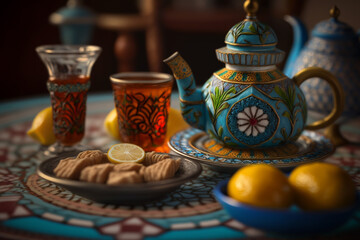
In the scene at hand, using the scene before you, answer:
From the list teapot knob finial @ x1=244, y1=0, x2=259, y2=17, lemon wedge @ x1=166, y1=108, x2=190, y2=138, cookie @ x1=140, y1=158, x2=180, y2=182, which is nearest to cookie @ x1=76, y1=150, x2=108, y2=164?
cookie @ x1=140, y1=158, x2=180, y2=182

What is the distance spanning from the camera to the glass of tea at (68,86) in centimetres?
100

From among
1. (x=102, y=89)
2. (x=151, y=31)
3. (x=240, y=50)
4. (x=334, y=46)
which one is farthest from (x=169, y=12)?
(x=240, y=50)

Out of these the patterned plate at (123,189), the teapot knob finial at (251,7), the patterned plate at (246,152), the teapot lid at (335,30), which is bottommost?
the patterned plate at (246,152)

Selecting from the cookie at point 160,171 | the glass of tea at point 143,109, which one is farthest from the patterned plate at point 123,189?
the glass of tea at point 143,109

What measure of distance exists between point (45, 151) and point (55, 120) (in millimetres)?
99

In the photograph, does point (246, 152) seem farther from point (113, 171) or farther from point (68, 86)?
point (68, 86)

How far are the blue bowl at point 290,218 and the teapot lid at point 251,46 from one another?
0.34 metres

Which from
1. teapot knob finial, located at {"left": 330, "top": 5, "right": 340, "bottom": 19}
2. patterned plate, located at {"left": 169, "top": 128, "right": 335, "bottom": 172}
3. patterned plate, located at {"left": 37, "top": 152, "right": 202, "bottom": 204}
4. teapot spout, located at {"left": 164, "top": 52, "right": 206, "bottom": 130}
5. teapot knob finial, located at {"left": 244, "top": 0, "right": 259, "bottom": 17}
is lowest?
patterned plate, located at {"left": 169, "top": 128, "right": 335, "bottom": 172}

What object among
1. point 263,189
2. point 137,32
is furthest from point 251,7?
point 137,32

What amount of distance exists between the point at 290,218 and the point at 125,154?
348 mm

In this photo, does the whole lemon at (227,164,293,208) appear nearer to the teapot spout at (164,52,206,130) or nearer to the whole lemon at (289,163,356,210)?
the whole lemon at (289,163,356,210)

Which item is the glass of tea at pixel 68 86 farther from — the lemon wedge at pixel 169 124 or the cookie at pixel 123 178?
the cookie at pixel 123 178

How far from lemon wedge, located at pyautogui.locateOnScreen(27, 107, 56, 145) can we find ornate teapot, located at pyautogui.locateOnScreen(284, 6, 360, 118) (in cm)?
66

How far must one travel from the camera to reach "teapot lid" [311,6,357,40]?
1149 millimetres
